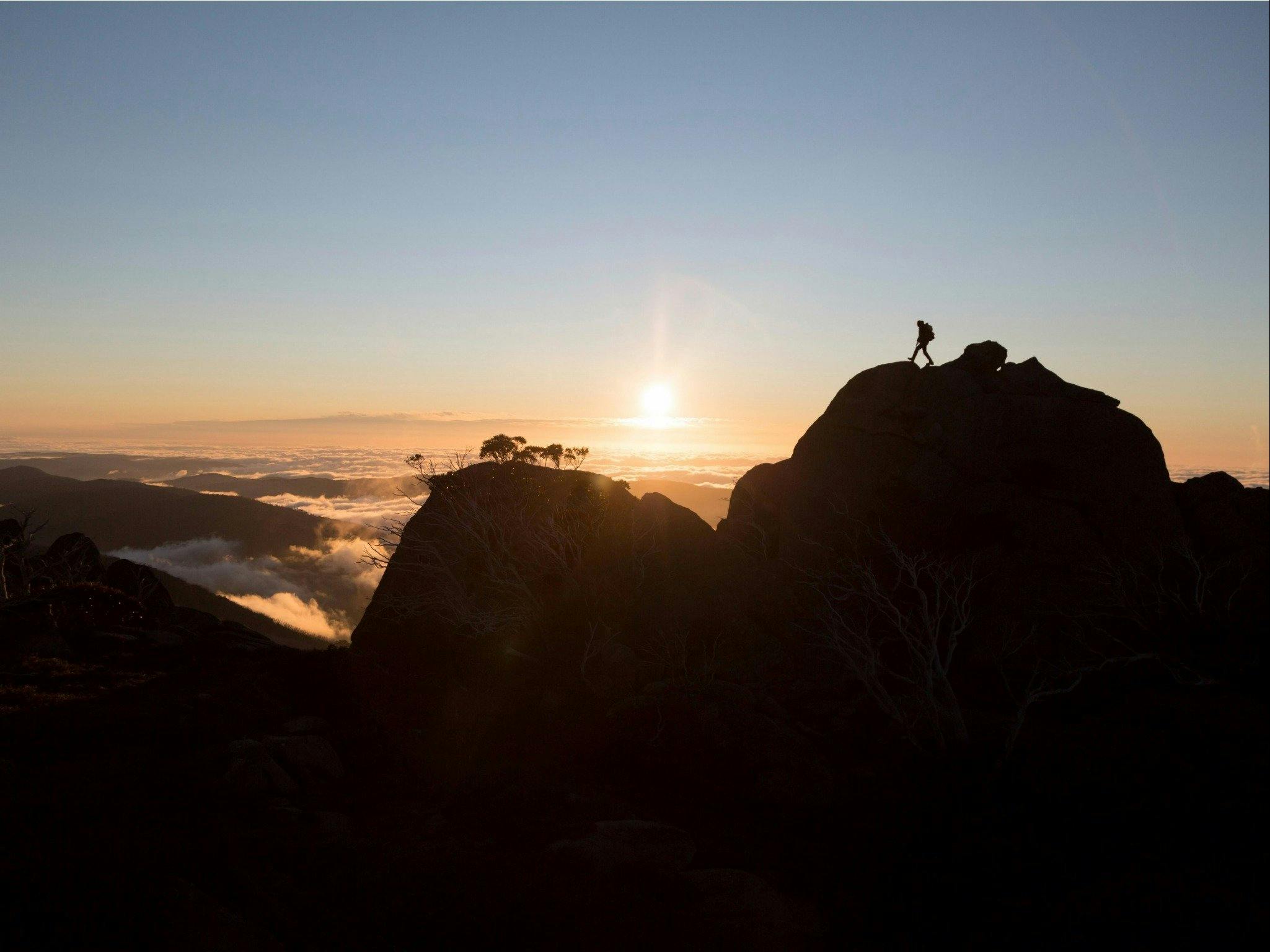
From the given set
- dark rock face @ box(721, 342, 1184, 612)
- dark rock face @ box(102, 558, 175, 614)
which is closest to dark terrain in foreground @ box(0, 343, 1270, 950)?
dark rock face @ box(721, 342, 1184, 612)

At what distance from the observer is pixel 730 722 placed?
69.3 ft

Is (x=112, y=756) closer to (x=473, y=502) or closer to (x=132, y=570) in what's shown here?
(x=473, y=502)

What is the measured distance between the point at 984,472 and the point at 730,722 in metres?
16.7

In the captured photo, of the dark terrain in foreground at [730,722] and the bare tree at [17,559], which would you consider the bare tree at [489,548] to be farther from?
the bare tree at [17,559]

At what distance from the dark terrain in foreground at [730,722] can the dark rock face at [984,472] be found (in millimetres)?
128

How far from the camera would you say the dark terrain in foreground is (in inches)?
532

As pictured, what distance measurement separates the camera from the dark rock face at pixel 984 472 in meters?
30.1

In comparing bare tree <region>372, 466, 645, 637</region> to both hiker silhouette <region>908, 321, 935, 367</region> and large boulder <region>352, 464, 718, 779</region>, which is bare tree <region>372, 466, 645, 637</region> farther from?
hiker silhouette <region>908, 321, 935, 367</region>

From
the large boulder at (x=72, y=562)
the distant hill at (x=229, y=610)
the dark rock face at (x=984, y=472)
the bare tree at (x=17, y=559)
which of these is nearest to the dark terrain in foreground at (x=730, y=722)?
the dark rock face at (x=984, y=472)

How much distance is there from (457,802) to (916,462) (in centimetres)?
2163

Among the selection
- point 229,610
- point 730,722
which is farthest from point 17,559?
point 229,610

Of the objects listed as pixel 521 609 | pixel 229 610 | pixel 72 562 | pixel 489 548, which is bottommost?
pixel 229 610

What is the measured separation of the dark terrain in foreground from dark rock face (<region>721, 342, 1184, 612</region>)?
0.42 feet

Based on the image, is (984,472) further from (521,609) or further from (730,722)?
(521,609)
